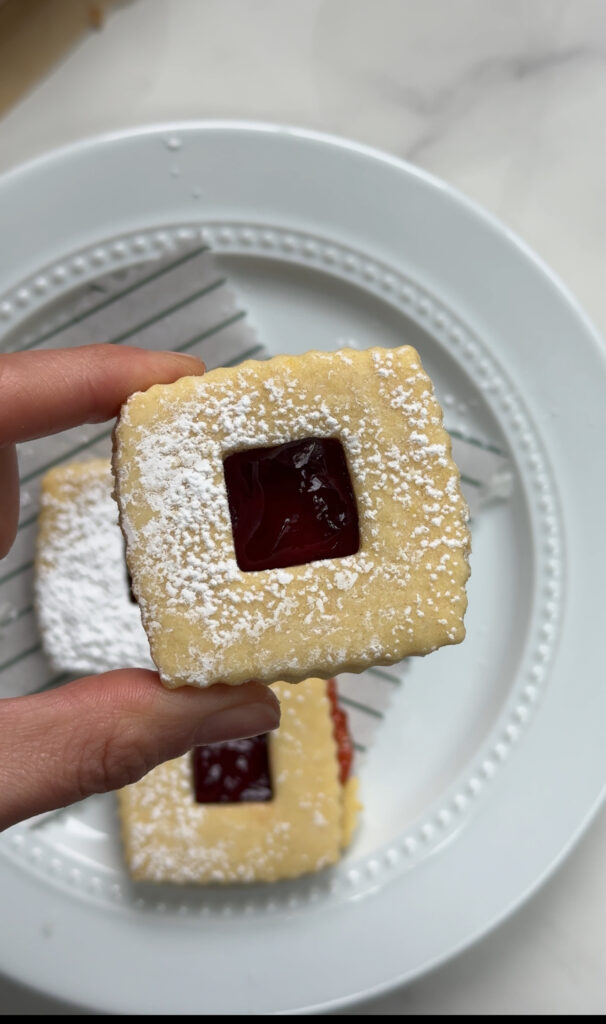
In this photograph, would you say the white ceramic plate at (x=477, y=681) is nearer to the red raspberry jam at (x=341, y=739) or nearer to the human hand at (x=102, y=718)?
the red raspberry jam at (x=341, y=739)

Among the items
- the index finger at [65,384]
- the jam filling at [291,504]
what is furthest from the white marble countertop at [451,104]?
the jam filling at [291,504]

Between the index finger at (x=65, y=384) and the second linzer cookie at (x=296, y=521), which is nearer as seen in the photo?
the second linzer cookie at (x=296, y=521)

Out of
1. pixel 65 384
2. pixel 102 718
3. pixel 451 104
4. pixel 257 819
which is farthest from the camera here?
pixel 451 104

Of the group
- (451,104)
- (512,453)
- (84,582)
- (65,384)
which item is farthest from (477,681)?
(451,104)

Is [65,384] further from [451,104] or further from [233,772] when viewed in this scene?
[451,104]

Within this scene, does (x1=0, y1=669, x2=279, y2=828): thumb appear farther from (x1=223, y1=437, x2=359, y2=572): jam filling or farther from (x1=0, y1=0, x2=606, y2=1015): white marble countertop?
(x1=0, y1=0, x2=606, y2=1015): white marble countertop

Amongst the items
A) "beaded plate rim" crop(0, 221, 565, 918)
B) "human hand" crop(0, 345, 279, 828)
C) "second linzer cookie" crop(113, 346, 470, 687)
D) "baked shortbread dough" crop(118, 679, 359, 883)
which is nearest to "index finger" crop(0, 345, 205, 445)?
"human hand" crop(0, 345, 279, 828)
